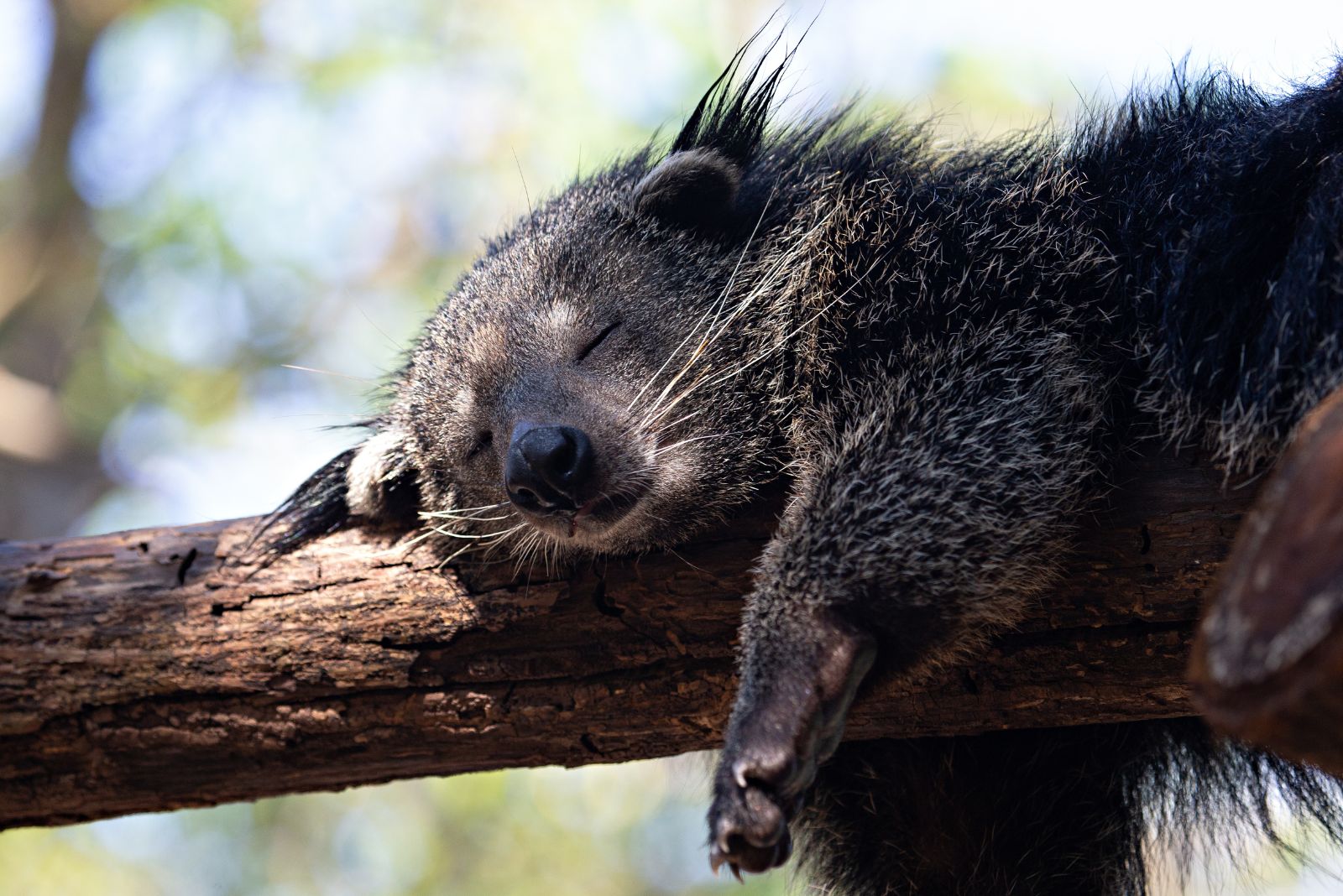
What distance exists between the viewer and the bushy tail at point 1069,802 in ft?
12.7

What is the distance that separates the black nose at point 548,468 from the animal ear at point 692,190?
3.87 ft

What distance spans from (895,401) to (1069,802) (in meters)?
1.77

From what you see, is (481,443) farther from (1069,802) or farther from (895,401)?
(1069,802)

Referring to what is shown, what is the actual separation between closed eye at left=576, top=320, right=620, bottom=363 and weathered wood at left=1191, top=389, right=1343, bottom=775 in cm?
258

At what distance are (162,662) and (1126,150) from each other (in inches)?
158

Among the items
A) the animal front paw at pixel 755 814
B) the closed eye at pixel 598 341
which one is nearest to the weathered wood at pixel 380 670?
the animal front paw at pixel 755 814

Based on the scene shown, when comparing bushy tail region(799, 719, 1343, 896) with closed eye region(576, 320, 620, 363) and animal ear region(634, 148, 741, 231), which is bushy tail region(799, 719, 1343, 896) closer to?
closed eye region(576, 320, 620, 363)

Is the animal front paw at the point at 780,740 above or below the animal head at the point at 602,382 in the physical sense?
below

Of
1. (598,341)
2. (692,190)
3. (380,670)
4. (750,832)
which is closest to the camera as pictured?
(750,832)

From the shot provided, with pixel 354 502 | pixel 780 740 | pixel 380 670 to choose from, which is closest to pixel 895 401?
pixel 780 740

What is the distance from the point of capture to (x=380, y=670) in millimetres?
3809

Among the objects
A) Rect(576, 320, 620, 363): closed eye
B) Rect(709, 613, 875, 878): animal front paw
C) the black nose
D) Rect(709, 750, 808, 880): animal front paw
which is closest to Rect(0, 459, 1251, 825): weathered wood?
the black nose

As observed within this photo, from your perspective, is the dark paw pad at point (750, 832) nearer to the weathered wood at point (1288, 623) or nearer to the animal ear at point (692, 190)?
the weathered wood at point (1288, 623)

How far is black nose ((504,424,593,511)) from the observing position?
3.55 meters
